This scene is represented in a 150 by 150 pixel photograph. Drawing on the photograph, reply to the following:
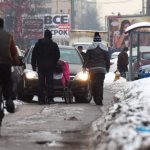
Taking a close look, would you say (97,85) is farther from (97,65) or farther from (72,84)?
(72,84)

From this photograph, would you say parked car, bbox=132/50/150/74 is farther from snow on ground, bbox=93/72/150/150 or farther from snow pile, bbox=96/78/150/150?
snow pile, bbox=96/78/150/150

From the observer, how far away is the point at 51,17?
5116 centimetres

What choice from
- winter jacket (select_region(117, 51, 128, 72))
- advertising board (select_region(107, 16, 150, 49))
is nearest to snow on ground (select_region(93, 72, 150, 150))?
winter jacket (select_region(117, 51, 128, 72))

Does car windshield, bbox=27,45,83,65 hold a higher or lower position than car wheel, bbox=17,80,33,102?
higher

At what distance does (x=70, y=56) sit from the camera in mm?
18469

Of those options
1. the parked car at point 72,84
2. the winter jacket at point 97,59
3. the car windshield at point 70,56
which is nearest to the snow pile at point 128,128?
the winter jacket at point 97,59

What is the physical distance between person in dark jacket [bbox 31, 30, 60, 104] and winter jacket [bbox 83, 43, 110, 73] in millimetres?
714

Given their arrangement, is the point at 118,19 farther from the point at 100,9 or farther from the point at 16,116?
the point at 100,9

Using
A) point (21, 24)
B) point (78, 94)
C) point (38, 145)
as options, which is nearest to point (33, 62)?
point (78, 94)

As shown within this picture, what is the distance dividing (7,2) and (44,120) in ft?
121

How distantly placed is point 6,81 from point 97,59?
6246mm

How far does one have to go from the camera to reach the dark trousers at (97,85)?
16.1 meters

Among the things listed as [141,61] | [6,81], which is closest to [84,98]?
[141,61]

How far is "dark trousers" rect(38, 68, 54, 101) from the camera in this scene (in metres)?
16.0
